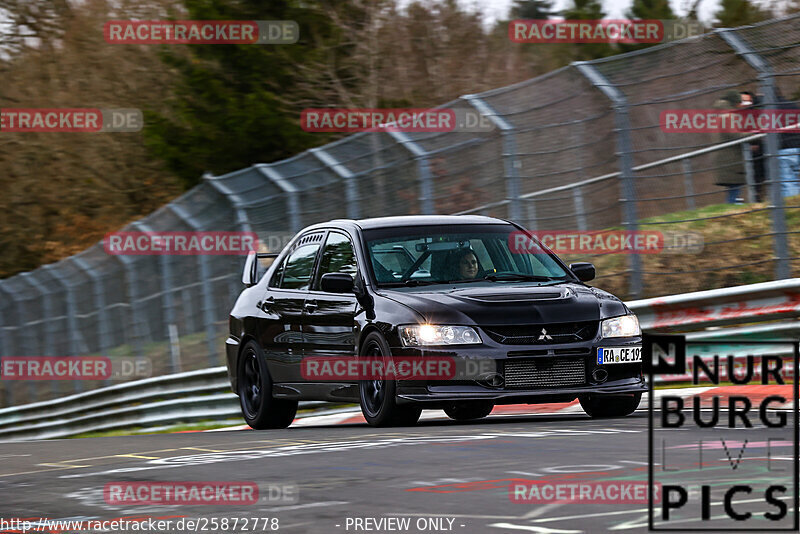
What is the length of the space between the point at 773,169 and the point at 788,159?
0.15m

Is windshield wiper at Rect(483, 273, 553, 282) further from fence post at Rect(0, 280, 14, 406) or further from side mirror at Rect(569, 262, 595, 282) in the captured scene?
fence post at Rect(0, 280, 14, 406)

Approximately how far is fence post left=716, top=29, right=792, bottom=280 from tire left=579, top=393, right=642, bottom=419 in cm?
228

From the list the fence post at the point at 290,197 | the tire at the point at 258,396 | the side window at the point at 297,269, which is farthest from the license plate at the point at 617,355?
the fence post at the point at 290,197

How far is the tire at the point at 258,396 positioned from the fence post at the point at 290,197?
433 centimetres

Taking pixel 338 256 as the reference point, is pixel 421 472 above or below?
below

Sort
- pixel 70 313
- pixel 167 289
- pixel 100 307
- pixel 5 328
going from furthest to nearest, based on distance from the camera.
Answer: pixel 5 328 < pixel 70 313 < pixel 100 307 < pixel 167 289

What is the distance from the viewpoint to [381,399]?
10336 mm

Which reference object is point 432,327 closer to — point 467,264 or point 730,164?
point 467,264

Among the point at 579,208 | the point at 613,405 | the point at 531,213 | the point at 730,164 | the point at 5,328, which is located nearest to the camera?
the point at 613,405

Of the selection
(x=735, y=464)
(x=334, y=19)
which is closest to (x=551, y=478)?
(x=735, y=464)

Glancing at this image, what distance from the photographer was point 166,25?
124ft

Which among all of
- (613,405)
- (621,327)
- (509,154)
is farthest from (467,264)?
(509,154)

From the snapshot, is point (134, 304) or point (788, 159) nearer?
point (788, 159)

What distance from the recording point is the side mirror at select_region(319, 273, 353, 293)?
35.1 feet
